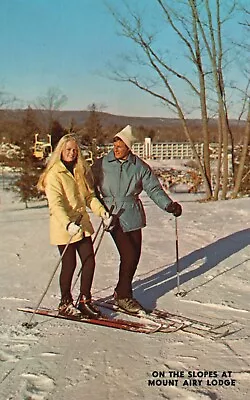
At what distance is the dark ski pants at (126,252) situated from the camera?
451 cm

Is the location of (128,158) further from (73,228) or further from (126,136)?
(73,228)

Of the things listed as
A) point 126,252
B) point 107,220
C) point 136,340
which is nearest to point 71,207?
point 107,220

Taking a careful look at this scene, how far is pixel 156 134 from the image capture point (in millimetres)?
42750

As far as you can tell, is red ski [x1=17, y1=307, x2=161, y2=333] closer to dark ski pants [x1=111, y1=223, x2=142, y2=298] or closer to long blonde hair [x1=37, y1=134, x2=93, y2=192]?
dark ski pants [x1=111, y1=223, x2=142, y2=298]

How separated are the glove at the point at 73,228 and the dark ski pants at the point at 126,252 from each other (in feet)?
1.69

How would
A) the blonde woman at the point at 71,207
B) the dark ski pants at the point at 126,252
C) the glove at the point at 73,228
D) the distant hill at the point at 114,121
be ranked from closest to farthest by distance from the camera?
the glove at the point at 73,228, the blonde woman at the point at 71,207, the dark ski pants at the point at 126,252, the distant hill at the point at 114,121

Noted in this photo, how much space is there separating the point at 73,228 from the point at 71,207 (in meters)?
0.34

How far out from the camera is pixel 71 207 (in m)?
4.34

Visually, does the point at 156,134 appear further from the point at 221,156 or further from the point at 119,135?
the point at 119,135

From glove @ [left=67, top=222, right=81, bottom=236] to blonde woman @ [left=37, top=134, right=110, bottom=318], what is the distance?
135 mm

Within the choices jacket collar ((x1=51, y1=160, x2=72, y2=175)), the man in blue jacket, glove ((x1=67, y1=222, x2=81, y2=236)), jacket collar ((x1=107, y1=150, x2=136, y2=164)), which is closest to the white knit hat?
the man in blue jacket

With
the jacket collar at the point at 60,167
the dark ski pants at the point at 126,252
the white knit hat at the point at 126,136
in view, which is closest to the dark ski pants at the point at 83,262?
the dark ski pants at the point at 126,252

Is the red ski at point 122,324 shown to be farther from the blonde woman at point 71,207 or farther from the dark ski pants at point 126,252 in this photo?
the dark ski pants at point 126,252

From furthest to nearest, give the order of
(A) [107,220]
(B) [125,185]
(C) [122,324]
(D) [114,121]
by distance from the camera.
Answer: (D) [114,121]
(B) [125,185]
(A) [107,220]
(C) [122,324]
